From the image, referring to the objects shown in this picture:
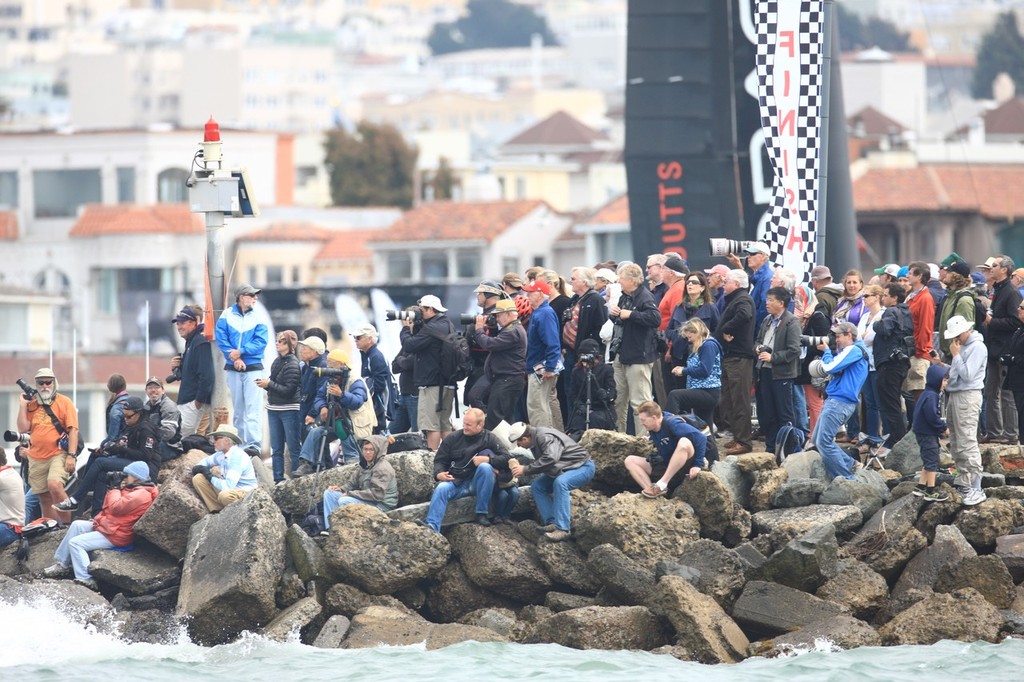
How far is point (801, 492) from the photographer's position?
19.2 m

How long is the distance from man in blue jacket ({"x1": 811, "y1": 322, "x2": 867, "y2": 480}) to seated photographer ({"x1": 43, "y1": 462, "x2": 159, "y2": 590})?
20.7 ft

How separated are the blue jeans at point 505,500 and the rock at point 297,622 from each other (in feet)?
6.27

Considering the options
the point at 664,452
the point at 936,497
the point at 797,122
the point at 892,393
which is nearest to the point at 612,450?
the point at 664,452

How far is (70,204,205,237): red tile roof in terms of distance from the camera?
79000 mm

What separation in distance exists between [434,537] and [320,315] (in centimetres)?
4139

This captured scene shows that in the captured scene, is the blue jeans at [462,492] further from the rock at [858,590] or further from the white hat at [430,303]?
the rock at [858,590]

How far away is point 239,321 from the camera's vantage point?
20.9 m

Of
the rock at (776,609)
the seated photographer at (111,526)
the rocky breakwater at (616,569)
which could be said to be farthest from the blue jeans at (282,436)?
the rock at (776,609)

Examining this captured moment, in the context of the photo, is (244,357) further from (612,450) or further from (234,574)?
(612,450)

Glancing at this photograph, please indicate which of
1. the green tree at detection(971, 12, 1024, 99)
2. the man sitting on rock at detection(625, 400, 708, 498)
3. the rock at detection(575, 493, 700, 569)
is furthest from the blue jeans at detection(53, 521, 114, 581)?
the green tree at detection(971, 12, 1024, 99)

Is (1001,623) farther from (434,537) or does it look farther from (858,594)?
(434,537)

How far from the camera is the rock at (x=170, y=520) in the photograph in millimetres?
19391

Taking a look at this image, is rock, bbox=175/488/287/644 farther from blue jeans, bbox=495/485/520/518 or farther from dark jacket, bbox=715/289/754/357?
dark jacket, bbox=715/289/754/357

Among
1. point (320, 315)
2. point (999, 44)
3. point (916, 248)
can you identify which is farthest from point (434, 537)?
point (999, 44)
